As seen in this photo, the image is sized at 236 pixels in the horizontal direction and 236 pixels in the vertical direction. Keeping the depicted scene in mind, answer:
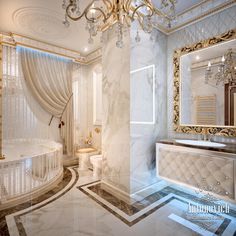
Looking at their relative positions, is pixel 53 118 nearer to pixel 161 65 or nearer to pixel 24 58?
pixel 24 58

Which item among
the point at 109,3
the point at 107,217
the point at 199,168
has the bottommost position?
the point at 107,217

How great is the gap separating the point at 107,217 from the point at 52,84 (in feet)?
10.3

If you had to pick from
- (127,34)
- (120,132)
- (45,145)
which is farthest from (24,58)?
(120,132)

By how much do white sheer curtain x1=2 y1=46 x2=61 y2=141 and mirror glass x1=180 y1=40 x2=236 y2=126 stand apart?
3159 millimetres

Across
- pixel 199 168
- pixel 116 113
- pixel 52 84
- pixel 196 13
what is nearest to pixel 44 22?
pixel 52 84

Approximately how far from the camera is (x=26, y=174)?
92.3 inches

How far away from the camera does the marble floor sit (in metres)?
1.72

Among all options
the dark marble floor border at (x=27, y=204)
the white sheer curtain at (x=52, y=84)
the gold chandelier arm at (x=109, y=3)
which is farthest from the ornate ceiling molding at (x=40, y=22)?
the dark marble floor border at (x=27, y=204)

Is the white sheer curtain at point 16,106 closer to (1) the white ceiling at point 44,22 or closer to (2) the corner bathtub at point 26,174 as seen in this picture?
(2) the corner bathtub at point 26,174

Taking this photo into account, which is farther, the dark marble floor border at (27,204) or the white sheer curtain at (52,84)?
the white sheer curtain at (52,84)

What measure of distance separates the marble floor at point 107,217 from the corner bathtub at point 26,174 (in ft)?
0.50

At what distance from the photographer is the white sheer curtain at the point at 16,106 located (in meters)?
3.39

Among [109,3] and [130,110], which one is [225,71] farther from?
[109,3]

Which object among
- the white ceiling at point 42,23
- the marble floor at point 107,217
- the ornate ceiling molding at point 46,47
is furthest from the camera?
the ornate ceiling molding at point 46,47
